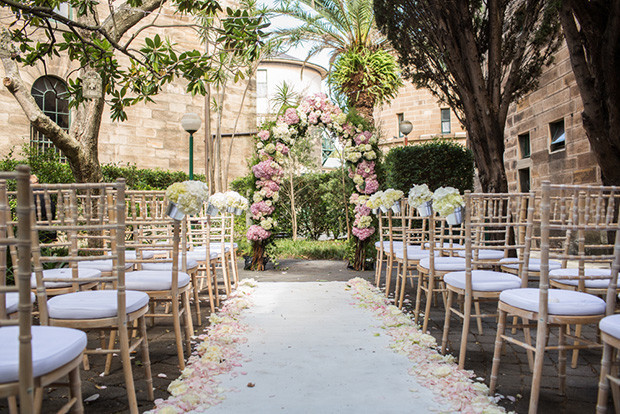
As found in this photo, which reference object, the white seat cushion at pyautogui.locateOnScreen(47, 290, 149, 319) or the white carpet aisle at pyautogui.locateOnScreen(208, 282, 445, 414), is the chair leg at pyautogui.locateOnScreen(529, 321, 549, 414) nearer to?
the white carpet aisle at pyautogui.locateOnScreen(208, 282, 445, 414)

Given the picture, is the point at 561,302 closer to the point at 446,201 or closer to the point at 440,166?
the point at 446,201

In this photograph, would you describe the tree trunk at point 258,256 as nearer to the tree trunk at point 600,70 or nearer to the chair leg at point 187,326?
the chair leg at point 187,326

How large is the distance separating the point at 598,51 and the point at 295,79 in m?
20.3

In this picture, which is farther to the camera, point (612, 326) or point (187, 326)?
point (187, 326)

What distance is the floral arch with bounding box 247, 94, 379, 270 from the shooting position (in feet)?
24.7

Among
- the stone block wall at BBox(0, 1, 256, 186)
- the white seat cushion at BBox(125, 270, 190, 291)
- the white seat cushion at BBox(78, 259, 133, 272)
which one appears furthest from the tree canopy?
the stone block wall at BBox(0, 1, 256, 186)

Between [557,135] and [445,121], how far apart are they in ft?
40.7

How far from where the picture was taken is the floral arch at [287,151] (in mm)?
7535

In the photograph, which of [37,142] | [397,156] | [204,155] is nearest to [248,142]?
[204,155]

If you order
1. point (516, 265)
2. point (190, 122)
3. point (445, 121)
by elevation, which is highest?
point (445, 121)

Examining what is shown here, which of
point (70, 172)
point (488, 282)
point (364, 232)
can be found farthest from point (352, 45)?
point (488, 282)

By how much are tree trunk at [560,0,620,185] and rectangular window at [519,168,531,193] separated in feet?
18.5

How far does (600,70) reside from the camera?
4230 mm

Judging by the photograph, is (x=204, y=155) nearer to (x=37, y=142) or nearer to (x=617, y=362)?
(x=37, y=142)
